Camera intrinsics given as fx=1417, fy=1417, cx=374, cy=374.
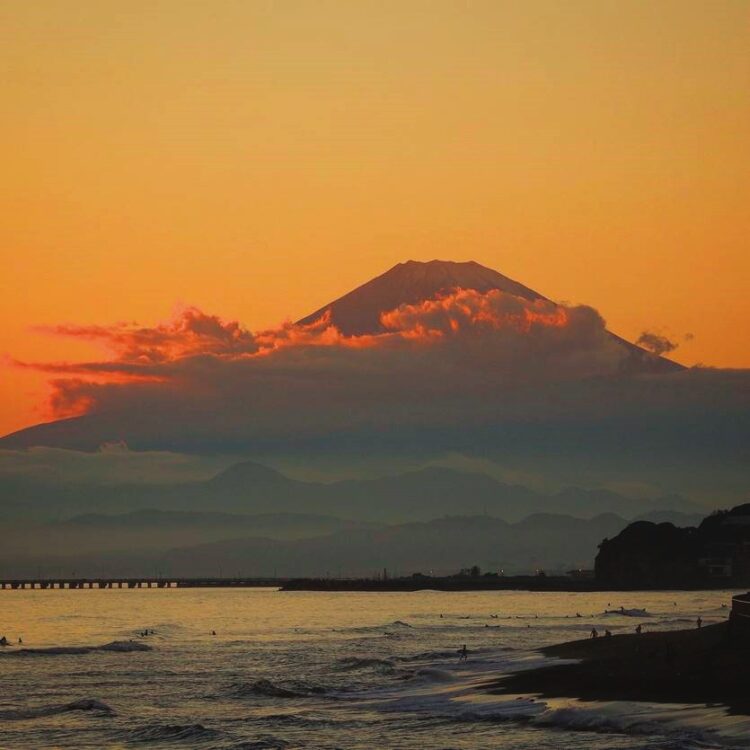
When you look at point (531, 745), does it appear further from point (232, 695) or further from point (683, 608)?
point (683, 608)

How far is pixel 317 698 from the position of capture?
236ft

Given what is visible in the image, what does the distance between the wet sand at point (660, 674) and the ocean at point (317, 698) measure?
58.7 inches

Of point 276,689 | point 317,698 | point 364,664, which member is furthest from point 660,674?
point 364,664

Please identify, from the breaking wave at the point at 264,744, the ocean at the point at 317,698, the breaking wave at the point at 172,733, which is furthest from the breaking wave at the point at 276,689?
the breaking wave at the point at 264,744

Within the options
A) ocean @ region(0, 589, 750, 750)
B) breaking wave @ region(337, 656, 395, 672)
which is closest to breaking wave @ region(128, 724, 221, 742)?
ocean @ region(0, 589, 750, 750)

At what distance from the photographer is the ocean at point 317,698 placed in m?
51.8

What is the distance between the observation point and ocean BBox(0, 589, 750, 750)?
51.8 m

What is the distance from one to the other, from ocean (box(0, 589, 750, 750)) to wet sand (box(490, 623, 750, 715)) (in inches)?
58.7

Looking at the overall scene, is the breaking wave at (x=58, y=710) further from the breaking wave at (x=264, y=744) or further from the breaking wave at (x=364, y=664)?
the breaking wave at (x=364, y=664)

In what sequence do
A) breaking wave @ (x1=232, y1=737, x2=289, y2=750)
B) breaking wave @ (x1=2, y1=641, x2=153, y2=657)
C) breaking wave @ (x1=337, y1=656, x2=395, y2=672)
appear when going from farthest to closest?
breaking wave @ (x1=2, y1=641, x2=153, y2=657)
breaking wave @ (x1=337, y1=656, x2=395, y2=672)
breaking wave @ (x1=232, y1=737, x2=289, y2=750)

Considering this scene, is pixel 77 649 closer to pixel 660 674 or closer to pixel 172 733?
pixel 172 733

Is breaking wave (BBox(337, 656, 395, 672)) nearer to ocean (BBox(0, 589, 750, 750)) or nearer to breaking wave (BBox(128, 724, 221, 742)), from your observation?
ocean (BBox(0, 589, 750, 750))

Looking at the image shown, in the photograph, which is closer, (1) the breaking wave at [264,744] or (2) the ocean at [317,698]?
(2) the ocean at [317,698]

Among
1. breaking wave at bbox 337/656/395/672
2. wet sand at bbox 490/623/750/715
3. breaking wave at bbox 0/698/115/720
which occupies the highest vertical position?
wet sand at bbox 490/623/750/715
